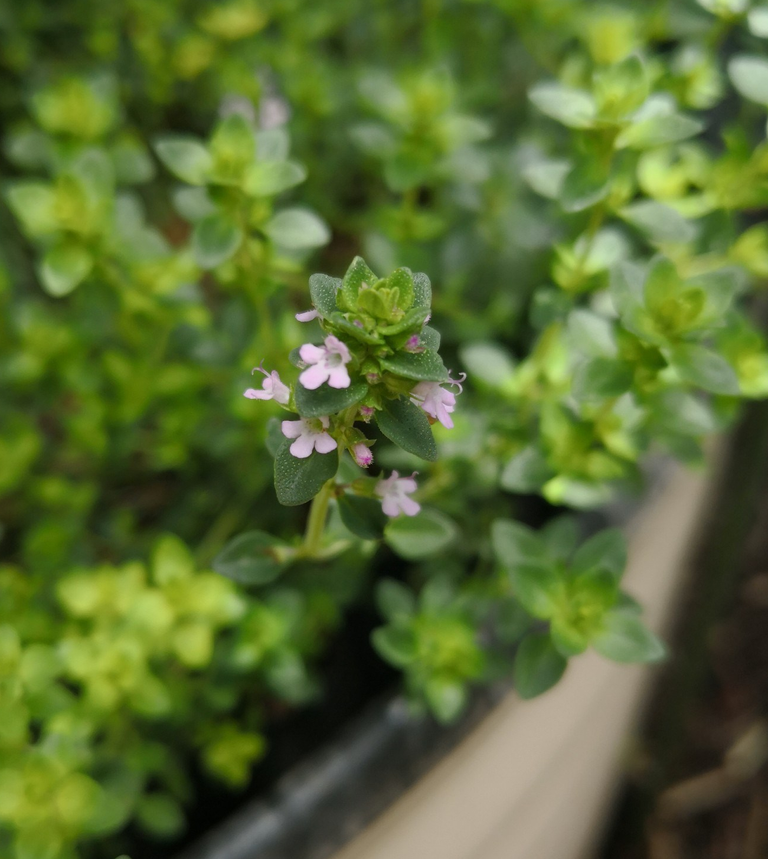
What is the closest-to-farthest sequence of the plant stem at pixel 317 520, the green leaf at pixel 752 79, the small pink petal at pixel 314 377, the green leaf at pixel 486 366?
the small pink petal at pixel 314 377 → the plant stem at pixel 317 520 → the green leaf at pixel 752 79 → the green leaf at pixel 486 366

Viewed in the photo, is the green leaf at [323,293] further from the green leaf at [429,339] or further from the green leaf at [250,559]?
the green leaf at [250,559]

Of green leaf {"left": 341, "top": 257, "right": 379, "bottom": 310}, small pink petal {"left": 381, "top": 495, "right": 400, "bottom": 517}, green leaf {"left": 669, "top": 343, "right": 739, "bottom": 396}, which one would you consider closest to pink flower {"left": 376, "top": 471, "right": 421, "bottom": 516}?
small pink petal {"left": 381, "top": 495, "right": 400, "bottom": 517}

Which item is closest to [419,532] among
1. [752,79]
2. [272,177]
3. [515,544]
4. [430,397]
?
[515,544]

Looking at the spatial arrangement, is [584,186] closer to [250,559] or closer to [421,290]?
[421,290]

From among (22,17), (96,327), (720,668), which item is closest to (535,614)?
Answer: (96,327)

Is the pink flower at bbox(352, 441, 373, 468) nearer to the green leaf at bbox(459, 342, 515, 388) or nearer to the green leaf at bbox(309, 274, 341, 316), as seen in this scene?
the green leaf at bbox(309, 274, 341, 316)

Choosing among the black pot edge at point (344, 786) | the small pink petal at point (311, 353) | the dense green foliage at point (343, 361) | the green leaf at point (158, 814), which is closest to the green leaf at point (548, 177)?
the dense green foliage at point (343, 361)

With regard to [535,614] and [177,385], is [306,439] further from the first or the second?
[177,385]

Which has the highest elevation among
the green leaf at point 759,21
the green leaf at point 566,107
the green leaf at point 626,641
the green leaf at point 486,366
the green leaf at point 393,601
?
the green leaf at point 759,21

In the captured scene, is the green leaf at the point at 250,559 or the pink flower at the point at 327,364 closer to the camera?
the pink flower at the point at 327,364
